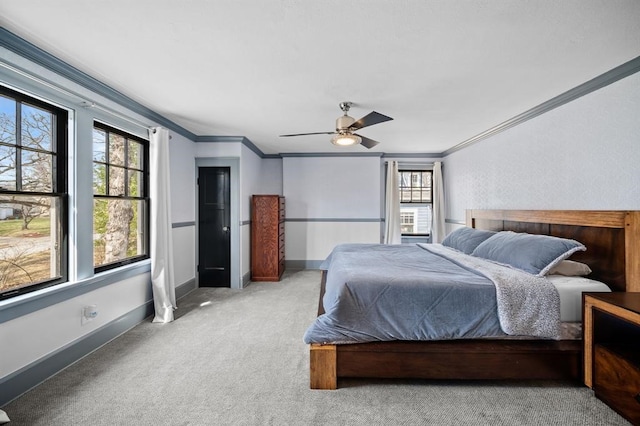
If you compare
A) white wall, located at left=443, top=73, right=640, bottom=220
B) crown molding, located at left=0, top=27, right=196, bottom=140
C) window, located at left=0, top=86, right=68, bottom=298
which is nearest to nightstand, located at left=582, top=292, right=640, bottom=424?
white wall, located at left=443, top=73, right=640, bottom=220

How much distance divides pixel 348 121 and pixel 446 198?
3.61m

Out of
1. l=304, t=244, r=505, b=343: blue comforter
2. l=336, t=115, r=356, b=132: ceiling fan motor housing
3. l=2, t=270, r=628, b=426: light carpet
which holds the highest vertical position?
l=336, t=115, r=356, b=132: ceiling fan motor housing

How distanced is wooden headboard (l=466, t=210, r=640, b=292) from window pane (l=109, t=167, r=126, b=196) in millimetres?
4388

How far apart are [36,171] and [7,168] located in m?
0.22

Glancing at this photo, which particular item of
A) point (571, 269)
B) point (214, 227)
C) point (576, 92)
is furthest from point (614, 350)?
point (214, 227)

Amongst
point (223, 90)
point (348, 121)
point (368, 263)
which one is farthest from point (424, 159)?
point (223, 90)

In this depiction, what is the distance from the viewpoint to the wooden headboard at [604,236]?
2.10 m

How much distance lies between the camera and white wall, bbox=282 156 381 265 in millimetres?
5805

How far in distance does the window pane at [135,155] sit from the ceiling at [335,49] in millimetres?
498

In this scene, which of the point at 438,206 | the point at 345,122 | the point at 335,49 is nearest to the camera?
the point at 335,49

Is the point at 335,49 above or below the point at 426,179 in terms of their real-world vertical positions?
above

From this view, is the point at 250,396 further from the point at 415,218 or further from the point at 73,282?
the point at 415,218

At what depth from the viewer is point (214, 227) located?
15.2 feet

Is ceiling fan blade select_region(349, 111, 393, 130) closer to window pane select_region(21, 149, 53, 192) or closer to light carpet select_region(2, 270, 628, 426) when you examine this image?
light carpet select_region(2, 270, 628, 426)
